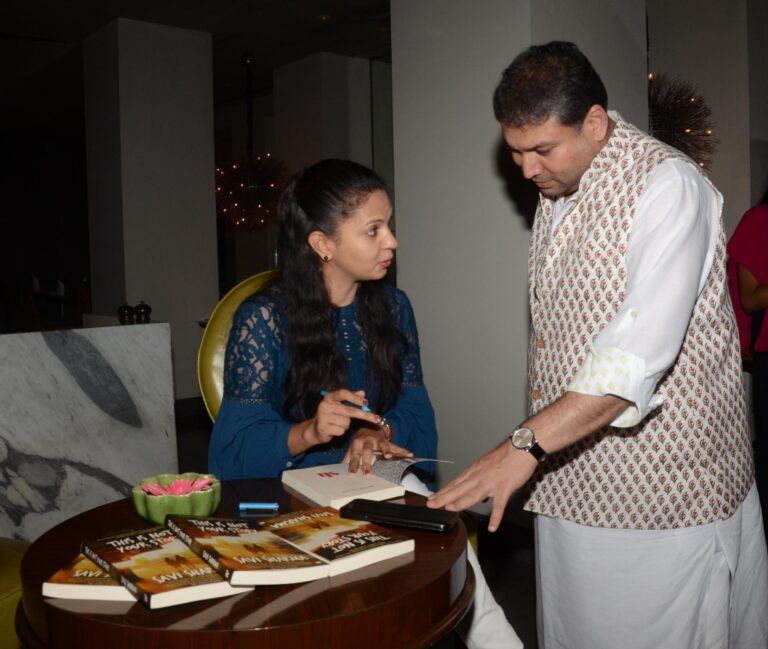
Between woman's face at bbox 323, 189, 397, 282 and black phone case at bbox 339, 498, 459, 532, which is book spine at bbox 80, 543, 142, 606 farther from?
woman's face at bbox 323, 189, 397, 282

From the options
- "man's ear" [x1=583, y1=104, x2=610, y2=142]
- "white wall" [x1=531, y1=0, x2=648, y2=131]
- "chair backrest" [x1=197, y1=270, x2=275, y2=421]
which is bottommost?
"chair backrest" [x1=197, y1=270, x2=275, y2=421]

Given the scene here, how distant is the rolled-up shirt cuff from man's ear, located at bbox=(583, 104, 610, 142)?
47 cm

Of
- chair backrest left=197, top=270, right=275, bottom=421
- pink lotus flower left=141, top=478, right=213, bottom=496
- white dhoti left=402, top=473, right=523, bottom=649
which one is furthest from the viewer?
chair backrest left=197, top=270, right=275, bottom=421

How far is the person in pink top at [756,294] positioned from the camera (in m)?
2.83

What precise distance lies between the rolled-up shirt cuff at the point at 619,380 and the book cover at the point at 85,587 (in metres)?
0.81

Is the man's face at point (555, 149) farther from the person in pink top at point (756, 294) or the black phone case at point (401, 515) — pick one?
the person in pink top at point (756, 294)

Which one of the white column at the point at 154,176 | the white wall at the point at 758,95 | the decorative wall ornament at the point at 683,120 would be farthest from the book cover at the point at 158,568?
the white column at the point at 154,176

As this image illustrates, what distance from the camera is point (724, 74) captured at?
4586 mm

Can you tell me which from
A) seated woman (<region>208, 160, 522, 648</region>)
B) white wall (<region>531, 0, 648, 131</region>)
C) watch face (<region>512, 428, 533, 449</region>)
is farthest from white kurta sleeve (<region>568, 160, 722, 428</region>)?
white wall (<region>531, 0, 648, 131</region>)

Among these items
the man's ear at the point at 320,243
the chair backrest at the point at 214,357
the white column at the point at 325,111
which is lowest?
the chair backrest at the point at 214,357

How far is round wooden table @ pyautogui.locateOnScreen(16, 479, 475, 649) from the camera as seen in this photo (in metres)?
0.93

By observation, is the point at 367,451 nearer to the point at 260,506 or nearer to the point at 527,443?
the point at 260,506

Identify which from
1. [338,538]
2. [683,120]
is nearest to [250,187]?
[683,120]

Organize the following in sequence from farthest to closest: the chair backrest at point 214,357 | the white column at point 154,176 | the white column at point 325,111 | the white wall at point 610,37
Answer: the white column at point 325,111, the white column at point 154,176, the white wall at point 610,37, the chair backrest at point 214,357
